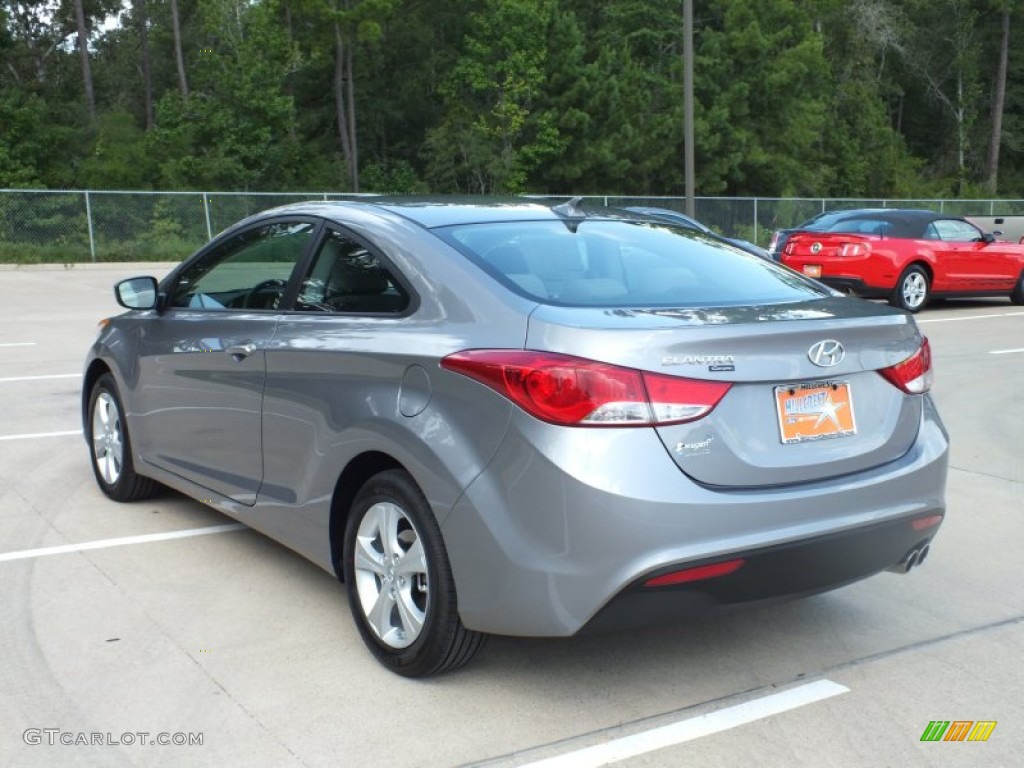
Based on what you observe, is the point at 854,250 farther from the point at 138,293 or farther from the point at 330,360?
the point at 330,360

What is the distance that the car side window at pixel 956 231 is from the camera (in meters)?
17.0

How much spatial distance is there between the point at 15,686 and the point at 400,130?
5368 cm

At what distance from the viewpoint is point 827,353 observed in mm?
3566

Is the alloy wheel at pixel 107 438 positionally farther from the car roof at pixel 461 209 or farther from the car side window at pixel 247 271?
the car roof at pixel 461 209

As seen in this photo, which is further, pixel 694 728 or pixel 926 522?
pixel 926 522

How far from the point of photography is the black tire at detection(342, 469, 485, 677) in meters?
3.60

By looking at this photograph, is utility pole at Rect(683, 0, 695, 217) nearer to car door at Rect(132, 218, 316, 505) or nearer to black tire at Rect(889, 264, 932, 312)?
black tire at Rect(889, 264, 932, 312)

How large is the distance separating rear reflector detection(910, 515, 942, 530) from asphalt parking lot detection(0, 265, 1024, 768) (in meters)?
0.51

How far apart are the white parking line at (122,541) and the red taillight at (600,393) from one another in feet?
9.07

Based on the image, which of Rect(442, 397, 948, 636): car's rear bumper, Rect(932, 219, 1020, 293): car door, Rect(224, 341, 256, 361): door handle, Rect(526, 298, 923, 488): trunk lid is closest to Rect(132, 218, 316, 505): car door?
Rect(224, 341, 256, 361): door handle

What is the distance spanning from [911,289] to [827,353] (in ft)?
46.2

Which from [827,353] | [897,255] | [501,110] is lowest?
[897,255]

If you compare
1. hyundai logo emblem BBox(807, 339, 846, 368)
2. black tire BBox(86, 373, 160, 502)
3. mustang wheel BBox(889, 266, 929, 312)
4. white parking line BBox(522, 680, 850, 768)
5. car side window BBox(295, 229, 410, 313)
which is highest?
car side window BBox(295, 229, 410, 313)

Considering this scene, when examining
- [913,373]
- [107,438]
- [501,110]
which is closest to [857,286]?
[107,438]
